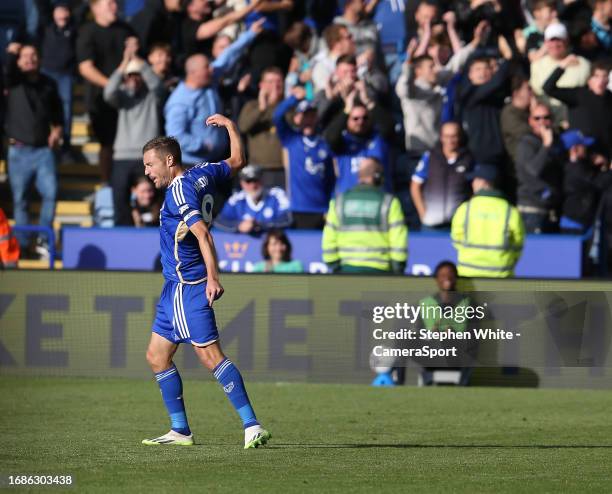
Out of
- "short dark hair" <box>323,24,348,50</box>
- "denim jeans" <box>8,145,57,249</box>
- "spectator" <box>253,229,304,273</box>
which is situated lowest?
"spectator" <box>253,229,304,273</box>

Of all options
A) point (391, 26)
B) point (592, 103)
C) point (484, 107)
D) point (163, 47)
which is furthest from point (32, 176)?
point (592, 103)

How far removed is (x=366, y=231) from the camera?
1539cm

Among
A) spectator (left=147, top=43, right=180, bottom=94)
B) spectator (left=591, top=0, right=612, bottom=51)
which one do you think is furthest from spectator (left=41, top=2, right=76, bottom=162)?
spectator (left=591, top=0, right=612, bottom=51)

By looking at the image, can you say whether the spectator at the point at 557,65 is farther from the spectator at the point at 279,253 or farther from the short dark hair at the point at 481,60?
the spectator at the point at 279,253

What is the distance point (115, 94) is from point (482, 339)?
825 cm

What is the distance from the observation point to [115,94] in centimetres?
1831

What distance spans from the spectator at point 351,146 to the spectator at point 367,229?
1603 millimetres

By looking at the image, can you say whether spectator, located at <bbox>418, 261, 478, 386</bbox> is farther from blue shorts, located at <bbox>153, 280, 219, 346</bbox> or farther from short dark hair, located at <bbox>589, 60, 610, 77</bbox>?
short dark hair, located at <bbox>589, 60, 610, 77</bbox>

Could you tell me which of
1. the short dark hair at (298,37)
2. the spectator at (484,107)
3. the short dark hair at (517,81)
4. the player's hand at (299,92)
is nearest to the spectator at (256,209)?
the player's hand at (299,92)

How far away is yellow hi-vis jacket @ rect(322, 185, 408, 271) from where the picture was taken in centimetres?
1532

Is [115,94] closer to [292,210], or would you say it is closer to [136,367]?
[292,210]

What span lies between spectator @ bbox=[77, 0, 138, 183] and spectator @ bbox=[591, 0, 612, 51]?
6392mm

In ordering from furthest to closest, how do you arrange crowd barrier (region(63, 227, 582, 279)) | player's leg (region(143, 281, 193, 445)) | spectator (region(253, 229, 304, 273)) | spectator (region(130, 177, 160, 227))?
spectator (region(130, 177, 160, 227)) → crowd barrier (region(63, 227, 582, 279)) → spectator (region(253, 229, 304, 273)) → player's leg (region(143, 281, 193, 445))

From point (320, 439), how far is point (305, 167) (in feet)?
23.5
